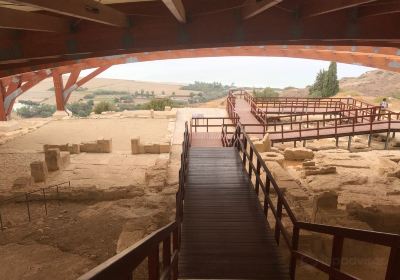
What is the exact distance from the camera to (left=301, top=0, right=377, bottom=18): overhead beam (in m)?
4.28

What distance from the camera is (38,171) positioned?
1116 cm

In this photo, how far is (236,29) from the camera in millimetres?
6172

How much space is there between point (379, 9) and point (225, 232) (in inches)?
171

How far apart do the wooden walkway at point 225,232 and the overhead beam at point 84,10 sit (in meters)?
3.48

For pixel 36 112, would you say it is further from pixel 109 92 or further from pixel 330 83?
pixel 330 83

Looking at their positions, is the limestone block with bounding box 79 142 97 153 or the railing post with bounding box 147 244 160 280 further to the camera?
the limestone block with bounding box 79 142 97 153

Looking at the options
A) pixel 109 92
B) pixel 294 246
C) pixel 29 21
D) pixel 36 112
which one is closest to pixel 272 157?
pixel 294 246

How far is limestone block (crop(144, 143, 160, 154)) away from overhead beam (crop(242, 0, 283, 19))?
394 inches

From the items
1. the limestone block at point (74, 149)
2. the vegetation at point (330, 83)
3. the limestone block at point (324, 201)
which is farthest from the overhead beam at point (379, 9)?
the vegetation at point (330, 83)

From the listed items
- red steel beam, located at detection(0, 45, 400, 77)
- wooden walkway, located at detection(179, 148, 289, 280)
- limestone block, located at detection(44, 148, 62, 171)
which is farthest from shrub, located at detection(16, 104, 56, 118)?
wooden walkway, located at detection(179, 148, 289, 280)

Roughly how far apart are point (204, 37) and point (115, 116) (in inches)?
811

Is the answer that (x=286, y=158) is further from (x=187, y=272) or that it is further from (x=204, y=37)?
(x=187, y=272)

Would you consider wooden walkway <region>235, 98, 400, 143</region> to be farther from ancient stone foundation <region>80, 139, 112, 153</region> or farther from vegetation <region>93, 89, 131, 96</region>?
vegetation <region>93, 89, 131, 96</region>

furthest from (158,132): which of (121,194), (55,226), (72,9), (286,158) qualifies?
(72,9)
